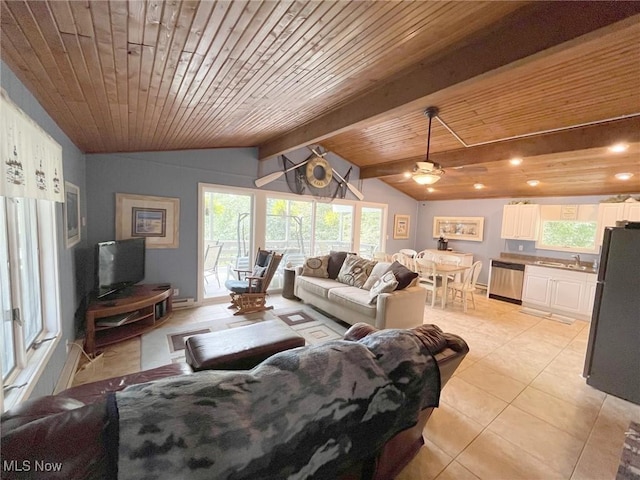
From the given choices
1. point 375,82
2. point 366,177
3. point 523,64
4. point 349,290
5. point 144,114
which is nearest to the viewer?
point 523,64

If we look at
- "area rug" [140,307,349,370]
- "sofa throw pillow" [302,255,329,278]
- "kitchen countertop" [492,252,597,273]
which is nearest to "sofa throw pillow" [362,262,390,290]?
"area rug" [140,307,349,370]

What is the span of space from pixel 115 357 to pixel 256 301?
6.17ft

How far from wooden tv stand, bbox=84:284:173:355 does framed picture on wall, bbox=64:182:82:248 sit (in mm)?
746

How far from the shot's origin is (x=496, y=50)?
172 centimetres

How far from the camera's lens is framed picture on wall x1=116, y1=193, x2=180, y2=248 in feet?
12.3

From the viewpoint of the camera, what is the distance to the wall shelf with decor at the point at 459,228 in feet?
20.9

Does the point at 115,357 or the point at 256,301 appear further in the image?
the point at 256,301

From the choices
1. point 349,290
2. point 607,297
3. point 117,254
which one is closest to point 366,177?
point 349,290

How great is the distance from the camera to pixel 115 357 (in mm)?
2766

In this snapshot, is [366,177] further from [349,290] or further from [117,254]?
[117,254]

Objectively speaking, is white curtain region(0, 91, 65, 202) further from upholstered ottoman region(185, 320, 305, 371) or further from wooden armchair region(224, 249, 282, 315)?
wooden armchair region(224, 249, 282, 315)

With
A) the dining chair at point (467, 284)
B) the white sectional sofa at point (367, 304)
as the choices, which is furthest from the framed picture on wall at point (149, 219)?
the dining chair at point (467, 284)

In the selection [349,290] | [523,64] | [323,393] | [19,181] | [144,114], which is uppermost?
[523,64]

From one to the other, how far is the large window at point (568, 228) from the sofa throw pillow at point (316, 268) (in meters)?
4.44
